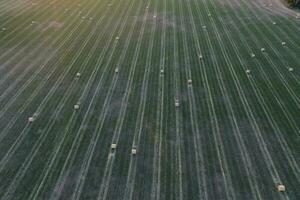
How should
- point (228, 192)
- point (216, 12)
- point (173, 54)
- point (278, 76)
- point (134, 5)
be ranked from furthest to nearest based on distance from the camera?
point (134, 5)
point (216, 12)
point (173, 54)
point (278, 76)
point (228, 192)

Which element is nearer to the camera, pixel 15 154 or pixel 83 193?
pixel 83 193

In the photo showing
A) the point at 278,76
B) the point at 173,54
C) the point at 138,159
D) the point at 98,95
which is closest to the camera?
the point at 138,159

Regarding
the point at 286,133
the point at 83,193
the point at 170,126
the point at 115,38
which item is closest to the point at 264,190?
the point at 286,133

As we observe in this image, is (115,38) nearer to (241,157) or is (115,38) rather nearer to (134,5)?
(134,5)

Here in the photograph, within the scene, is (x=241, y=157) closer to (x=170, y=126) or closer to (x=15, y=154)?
(x=170, y=126)

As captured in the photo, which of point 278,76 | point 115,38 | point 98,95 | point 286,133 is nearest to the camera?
point 286,133

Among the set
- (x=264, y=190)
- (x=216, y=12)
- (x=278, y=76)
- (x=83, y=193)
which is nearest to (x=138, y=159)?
(x=83, y=193)
